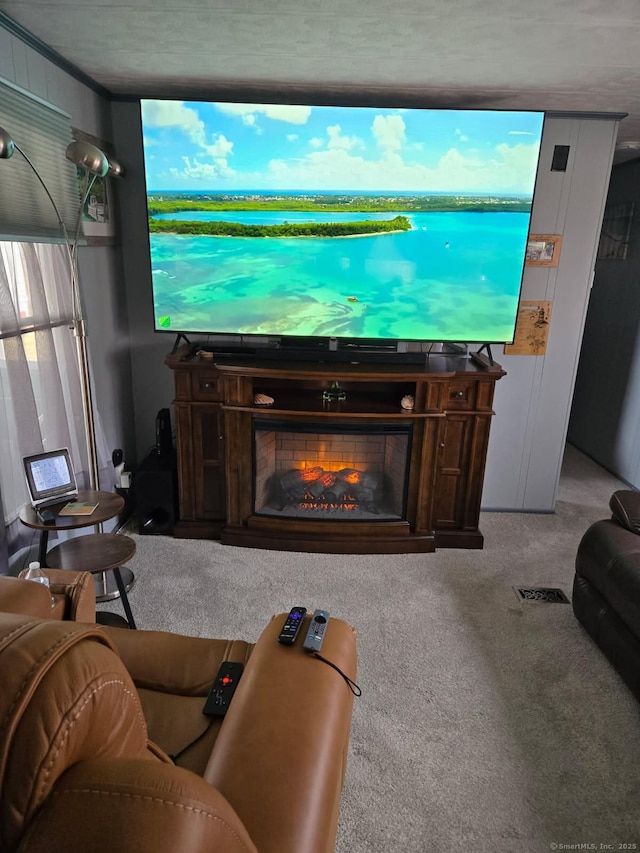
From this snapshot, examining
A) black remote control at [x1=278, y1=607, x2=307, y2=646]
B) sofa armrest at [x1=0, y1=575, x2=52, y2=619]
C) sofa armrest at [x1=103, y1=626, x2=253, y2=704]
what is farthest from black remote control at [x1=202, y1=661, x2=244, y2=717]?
sofa armrest at [x1=0, y1=575, x2=52, y2=619]

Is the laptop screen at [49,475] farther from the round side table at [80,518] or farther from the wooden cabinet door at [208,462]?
the wooden cabinet door at [208,462]

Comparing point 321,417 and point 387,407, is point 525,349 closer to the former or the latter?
point 387,407

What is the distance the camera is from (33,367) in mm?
2393

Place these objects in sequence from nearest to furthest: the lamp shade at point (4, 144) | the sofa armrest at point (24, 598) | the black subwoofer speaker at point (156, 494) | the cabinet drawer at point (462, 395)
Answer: the sofa armrest at point (24, 598), the lamp shade at point (4, 144), the cabinet drawer at point (462, 395), the black subwoofer speaker at point (156, 494)

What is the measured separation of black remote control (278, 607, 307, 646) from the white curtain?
1339 millimetres

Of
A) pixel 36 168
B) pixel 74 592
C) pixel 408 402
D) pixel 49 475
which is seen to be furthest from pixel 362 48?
pixel 74 592

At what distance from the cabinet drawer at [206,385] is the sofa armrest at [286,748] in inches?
73.7

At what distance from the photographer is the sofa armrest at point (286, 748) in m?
0.92

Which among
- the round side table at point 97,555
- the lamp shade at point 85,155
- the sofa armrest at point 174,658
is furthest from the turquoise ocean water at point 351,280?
the sofa armrest at point 174,658

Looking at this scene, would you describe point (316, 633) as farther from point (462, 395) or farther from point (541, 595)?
point (462, 395)

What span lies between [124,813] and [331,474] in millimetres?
2668

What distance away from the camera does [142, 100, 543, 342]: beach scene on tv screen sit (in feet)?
9.09

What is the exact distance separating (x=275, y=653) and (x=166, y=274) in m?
2.32

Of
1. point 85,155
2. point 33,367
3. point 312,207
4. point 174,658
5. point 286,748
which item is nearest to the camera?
point 286,748
